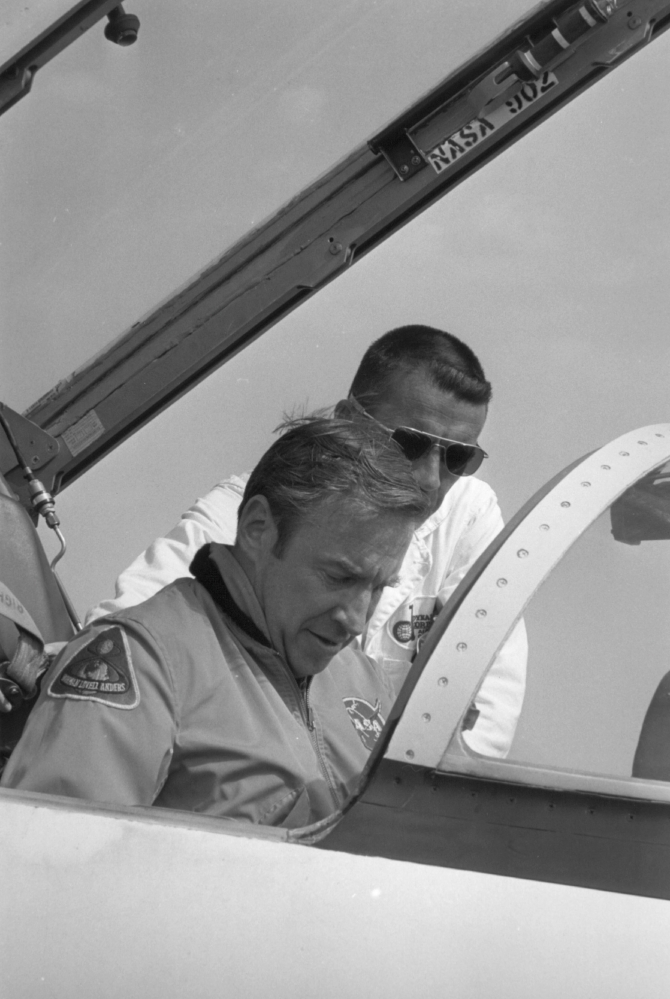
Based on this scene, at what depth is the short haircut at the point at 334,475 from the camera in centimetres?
142

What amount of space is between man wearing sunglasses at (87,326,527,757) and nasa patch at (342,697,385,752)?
400mm

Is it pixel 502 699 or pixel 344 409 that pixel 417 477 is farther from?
pixel 502 699

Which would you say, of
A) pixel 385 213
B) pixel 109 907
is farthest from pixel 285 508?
pixel 385 213

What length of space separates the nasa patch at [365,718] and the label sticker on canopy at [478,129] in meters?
1.30

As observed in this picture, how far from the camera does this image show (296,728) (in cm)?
142

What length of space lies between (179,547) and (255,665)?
0.78 meters

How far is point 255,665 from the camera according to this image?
56.6 inches

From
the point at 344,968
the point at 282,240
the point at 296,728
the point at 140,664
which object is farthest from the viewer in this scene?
the point at 282,240

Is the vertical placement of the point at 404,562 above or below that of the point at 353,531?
below

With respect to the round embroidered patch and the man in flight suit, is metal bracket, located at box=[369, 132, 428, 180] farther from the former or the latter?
the man in flight suit

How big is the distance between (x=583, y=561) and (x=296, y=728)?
45cm

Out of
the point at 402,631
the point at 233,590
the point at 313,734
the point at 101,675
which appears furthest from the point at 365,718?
the point at 402,631

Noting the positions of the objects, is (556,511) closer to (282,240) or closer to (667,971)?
(667,971)

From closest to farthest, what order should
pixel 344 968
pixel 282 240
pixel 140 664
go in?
pixel 344 968 → pixel 140 664 → pixel 282 240
